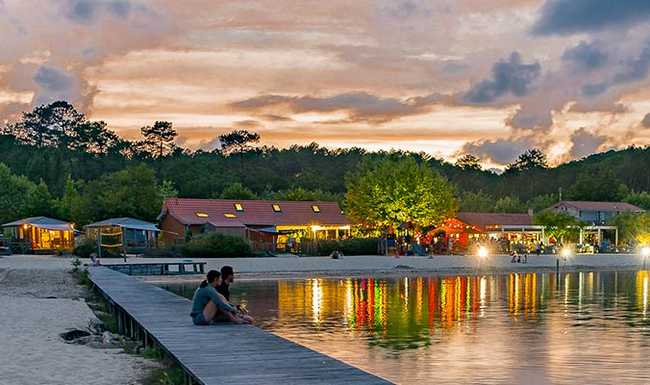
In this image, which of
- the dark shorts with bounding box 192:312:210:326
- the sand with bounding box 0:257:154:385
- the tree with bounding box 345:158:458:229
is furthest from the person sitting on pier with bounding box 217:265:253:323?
the tree with bounding box 345:158:458:229

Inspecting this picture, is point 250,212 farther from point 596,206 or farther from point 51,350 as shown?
point 51,350

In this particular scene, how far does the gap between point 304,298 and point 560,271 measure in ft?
86.1

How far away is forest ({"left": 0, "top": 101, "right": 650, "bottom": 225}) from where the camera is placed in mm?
70000

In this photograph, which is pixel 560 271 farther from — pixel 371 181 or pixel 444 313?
pixel 444 313

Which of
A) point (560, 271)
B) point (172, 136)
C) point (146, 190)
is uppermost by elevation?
point (172, 136)

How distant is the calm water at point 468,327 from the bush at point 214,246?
47.8 feet

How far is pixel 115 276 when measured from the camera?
33.2 metres

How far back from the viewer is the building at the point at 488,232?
73.1 meters

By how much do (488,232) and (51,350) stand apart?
221ft

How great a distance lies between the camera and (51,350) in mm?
15391

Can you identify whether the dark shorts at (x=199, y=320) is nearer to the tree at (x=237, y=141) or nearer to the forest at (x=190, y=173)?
the forest at (x=190, y=173)

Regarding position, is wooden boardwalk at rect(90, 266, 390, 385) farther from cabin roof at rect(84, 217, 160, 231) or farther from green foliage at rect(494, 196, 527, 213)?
green foliage at rect(494, 196, 527, 213)

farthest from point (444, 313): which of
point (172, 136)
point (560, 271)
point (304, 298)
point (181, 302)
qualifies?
point (172, 136)

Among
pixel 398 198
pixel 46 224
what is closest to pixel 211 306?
pixel 46 224
